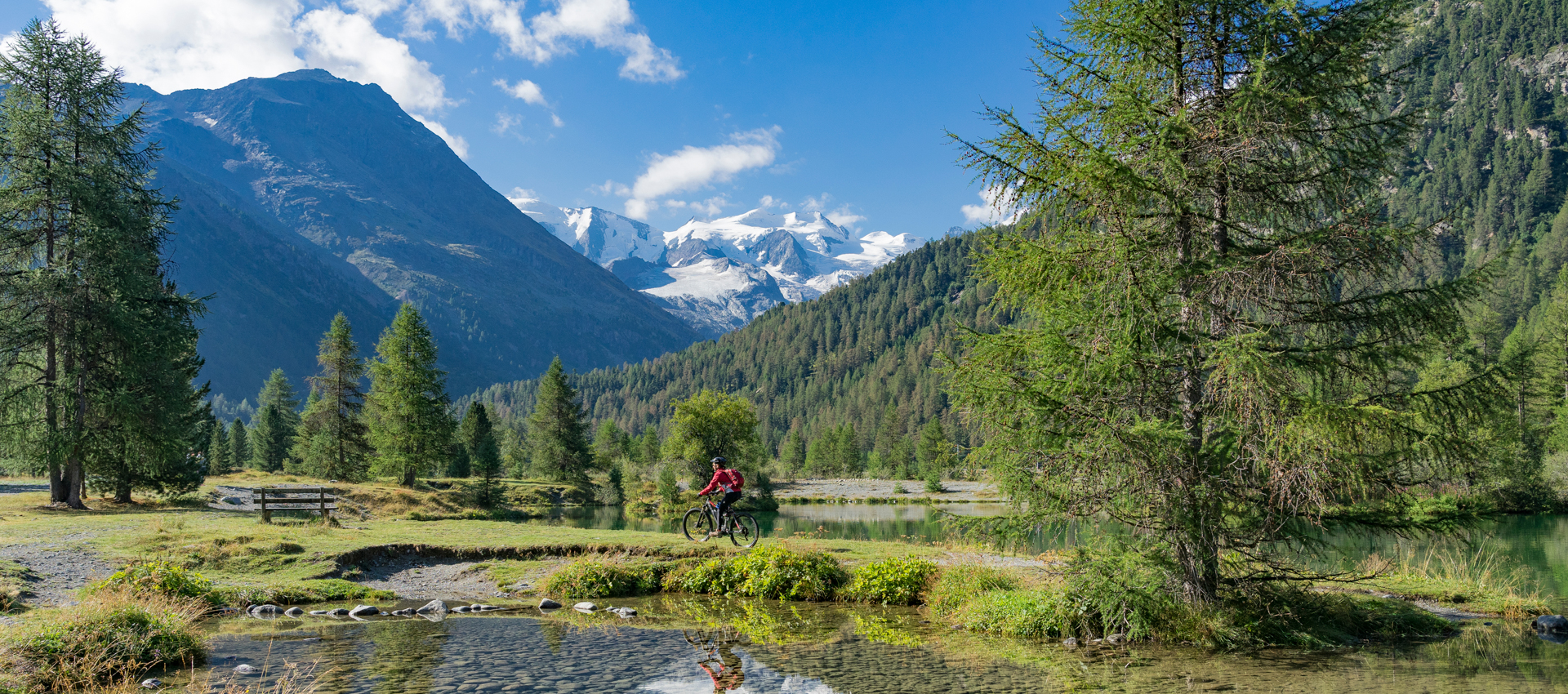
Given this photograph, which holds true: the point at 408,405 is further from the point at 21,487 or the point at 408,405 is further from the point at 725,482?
the point at 725,482

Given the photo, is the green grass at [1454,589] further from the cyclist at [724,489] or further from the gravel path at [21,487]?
the gravel path at [21,487]

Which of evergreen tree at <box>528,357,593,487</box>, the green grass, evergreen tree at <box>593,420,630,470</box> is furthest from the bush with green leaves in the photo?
evergreen tree at <box>593,420,630,470</box>

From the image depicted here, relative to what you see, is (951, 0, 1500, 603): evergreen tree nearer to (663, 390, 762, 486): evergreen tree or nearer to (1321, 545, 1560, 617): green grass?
(1321, 545, 1560, 617): green grass

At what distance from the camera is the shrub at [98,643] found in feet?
30.8

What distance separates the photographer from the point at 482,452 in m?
56.8

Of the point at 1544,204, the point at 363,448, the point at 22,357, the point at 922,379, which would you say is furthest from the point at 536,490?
the point at 1544,204

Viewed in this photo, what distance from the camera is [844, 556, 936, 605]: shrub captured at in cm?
1644

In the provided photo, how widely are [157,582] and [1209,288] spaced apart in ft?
61.5

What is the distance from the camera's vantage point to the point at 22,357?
28.5m

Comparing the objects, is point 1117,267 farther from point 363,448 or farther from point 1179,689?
point 363,448

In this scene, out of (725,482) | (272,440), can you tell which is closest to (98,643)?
(725,482)

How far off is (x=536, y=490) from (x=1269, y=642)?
5987 centimetres

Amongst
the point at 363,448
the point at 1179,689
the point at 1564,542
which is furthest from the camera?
the point at 363,448

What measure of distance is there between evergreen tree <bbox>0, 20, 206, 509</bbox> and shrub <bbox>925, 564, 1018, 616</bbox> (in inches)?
1196
